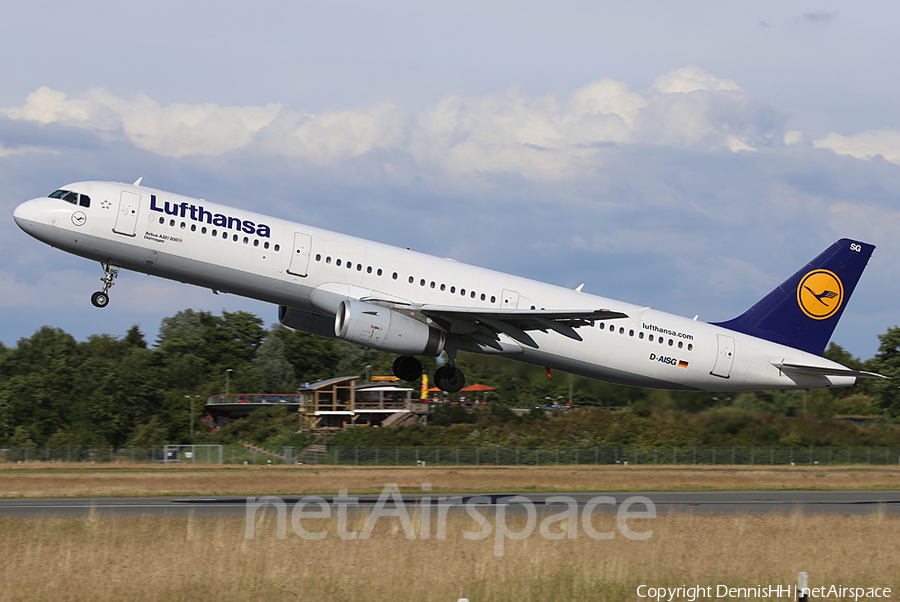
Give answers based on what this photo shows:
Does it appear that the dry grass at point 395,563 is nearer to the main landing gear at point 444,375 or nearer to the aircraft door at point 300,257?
the main landing gear at point 444,375

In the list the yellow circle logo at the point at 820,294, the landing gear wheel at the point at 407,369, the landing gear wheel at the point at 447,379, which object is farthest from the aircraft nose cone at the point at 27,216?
the yellow circle logo at the point at 820,294

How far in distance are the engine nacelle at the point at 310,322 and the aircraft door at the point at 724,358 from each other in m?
13.7

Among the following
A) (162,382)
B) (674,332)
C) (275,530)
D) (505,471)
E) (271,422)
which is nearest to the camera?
(275,530)

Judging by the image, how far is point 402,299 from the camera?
28109 millimetres

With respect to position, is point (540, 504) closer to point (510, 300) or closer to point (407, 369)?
point (407, 369)

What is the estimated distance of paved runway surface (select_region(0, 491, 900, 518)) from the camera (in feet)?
95.7

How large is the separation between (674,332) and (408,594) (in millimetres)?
17917

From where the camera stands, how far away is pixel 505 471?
1889 inches

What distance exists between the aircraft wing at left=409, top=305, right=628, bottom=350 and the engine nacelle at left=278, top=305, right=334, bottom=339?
3952mm

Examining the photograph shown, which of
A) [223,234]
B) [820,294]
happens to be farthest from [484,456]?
[223,234]

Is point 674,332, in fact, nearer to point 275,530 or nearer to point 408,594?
point 275,530

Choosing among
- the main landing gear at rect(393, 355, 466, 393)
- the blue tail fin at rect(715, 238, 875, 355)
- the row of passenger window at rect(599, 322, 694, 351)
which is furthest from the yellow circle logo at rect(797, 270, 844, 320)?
the main landing gear at rect(393, 355, 466, 393)

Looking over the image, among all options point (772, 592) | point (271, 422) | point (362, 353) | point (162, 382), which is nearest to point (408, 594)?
point (772, 592)

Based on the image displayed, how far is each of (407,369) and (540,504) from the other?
6.47 meters
